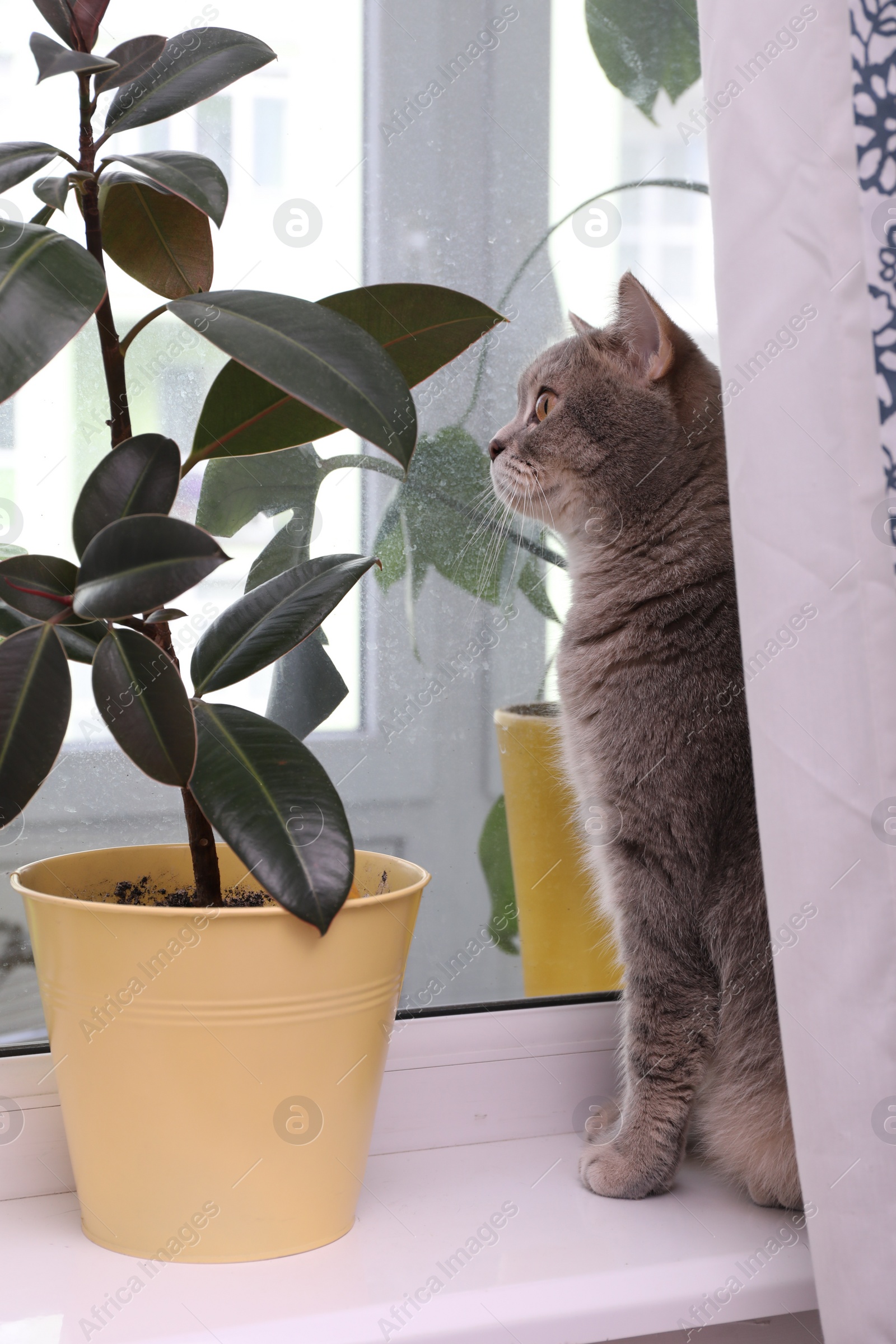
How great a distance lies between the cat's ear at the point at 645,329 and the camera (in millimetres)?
1026

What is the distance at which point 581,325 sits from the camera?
1.13 m

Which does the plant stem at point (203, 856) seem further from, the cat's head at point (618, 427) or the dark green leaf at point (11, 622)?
the cat's head at point (618, 427)

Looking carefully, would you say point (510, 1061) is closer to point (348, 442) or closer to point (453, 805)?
point (453, 805)

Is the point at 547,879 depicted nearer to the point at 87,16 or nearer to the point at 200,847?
the point at 200,847

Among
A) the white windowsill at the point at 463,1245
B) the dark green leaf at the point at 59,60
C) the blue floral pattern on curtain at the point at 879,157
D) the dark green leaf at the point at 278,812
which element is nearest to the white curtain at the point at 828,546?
the blue floral pattern on curtain at the point at 879,157

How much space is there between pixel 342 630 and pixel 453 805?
0.23m

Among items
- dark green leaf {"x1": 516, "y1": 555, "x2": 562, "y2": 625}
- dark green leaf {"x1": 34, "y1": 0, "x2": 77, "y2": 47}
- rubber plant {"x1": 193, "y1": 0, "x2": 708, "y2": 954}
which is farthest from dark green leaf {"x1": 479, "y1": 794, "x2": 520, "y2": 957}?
dark green leaf {"x1": 34, "y1": 0, "x2": 77, "y2": 47}

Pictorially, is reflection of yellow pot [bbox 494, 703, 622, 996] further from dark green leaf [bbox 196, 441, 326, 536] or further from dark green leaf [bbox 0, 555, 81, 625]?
dark green leaf [bbox 0, 555, 81, 625]

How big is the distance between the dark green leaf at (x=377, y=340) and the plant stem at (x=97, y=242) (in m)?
0.06

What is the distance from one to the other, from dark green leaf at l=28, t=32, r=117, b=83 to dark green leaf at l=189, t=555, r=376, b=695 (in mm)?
356

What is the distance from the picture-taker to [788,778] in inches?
26.9

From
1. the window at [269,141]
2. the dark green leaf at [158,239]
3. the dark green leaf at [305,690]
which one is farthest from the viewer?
the window at [269,141]

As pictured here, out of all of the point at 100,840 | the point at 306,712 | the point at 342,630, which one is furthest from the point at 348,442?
the point at 100,840

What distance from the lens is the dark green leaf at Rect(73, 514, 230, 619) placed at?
1.97 ft
